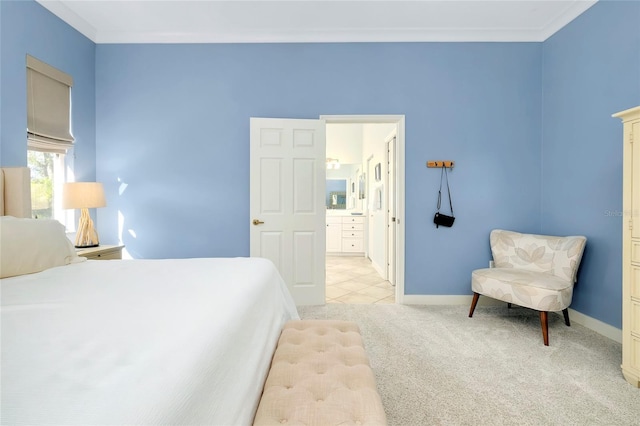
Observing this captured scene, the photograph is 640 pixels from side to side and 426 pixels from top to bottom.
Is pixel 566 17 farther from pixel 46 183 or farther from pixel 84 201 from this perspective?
pixel 46 183

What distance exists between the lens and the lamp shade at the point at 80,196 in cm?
279

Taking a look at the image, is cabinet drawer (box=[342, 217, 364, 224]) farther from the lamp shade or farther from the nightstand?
the lamp shade

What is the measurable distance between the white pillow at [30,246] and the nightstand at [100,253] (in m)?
0.93

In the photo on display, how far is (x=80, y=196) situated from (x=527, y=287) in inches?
159

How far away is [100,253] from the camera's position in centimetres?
285

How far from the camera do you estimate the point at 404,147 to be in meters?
3.45

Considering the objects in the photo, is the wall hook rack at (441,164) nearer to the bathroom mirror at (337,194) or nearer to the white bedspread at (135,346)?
the white bedspread at (135,346)

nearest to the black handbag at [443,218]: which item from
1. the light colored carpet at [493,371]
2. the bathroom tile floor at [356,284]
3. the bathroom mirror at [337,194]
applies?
the light colored carpet at [493,371]

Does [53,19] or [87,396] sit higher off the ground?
[53,19]

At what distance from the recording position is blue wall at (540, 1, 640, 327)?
2510mm

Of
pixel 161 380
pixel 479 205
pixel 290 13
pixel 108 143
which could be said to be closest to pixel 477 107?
pixel 479 205

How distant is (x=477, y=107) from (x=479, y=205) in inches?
42.8

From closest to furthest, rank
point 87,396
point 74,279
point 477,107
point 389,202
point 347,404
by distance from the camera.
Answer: point 87,396 → point 347,404 → point 74,279 → point 477,107 → point 389,202

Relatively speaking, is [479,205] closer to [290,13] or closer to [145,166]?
[290,13]
